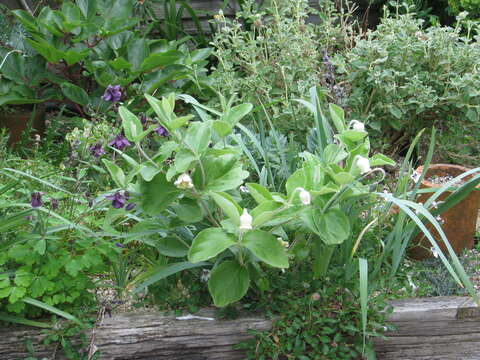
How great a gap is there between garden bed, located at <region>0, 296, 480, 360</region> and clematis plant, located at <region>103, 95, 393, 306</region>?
8.3 inches

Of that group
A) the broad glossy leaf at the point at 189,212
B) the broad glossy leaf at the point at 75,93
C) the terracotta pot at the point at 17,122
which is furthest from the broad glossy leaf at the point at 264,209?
the terracotta pot at the point at 17,122

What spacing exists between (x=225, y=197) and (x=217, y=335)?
2.00 ft

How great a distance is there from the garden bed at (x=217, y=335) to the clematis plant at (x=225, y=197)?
21cm

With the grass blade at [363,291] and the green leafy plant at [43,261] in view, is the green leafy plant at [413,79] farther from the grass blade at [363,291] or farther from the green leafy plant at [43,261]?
the green leafy plant at [43,261]

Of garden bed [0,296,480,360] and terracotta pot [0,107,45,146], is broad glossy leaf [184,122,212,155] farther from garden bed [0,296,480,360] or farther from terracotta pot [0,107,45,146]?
terracotta pot [0,107,45,146]

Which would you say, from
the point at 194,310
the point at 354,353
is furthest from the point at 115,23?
the point at 354,353

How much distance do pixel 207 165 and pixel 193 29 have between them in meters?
3.62

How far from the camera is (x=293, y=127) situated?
3.77 m

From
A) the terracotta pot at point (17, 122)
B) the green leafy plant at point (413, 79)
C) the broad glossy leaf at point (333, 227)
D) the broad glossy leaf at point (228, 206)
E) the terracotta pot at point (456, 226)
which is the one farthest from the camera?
the terracotta pot at point (17, 122)

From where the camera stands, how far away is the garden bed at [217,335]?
2.43 metres

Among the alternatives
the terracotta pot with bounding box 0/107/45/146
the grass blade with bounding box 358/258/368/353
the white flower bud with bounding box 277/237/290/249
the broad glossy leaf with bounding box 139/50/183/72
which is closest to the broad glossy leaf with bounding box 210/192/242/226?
the white flower bud with bounding box 277/237/290/249

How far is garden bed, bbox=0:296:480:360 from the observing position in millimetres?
2434

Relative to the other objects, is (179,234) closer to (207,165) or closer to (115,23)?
(207,165)

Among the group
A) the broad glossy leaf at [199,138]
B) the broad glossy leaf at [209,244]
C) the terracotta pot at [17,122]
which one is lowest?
the terracotta pot at [17,122]
